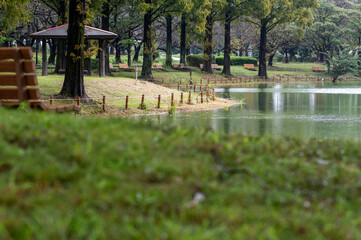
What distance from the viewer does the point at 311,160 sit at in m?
7.41

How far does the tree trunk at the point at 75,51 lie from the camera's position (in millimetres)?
23688

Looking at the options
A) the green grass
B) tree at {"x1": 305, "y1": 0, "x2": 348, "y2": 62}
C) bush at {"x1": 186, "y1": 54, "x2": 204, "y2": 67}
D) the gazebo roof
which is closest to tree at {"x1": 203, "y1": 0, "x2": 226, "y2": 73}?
bush at {"x1": 186, "y1": 54, "x2": 204, "y2": 67}

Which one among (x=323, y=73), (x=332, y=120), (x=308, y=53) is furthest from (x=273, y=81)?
(x=332, y=120)

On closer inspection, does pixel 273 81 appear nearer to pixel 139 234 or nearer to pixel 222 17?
pixel 222 17

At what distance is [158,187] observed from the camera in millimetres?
5617

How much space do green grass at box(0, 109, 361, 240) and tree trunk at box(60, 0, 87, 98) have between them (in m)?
16.5

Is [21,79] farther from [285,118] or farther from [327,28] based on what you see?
[327,28]

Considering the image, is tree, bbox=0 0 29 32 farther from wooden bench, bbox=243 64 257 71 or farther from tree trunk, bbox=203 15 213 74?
wooden bench, bbox=243 64 257 71

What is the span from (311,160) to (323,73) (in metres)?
74.2

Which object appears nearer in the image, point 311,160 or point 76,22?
point 311,160

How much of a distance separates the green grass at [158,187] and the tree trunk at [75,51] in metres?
16.5

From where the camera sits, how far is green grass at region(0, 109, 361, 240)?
15.7 ft

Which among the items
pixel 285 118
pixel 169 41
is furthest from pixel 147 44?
pixel 285 118

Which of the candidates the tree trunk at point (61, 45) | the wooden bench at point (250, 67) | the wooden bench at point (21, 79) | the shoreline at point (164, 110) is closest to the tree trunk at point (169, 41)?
the wooden bench at point (250, 67)
